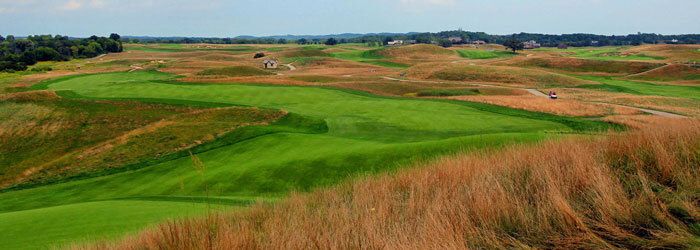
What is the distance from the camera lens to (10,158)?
31.0m

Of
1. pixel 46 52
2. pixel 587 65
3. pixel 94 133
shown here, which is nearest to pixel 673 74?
pixel 587 65

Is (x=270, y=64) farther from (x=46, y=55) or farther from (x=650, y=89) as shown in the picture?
(x=650, y=89)

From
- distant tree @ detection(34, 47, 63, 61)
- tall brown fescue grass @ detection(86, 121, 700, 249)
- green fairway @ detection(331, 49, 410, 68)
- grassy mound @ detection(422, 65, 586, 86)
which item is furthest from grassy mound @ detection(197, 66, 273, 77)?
tall brown fescue grass @ detection(86, 121, 700, 249)

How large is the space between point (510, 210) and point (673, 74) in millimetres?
86840

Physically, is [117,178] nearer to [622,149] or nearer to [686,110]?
[622,149]

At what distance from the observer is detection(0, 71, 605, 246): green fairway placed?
16592 millimetres

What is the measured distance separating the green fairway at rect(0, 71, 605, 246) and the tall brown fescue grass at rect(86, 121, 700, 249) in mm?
1394

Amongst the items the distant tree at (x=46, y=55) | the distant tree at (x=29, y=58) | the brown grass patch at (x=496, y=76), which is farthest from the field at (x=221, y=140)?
the distant tree at (x=46, y=55)

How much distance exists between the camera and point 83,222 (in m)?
11.8

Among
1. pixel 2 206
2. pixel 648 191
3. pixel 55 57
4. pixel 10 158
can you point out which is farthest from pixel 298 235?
pixel 55 57

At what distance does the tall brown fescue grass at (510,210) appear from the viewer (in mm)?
6547

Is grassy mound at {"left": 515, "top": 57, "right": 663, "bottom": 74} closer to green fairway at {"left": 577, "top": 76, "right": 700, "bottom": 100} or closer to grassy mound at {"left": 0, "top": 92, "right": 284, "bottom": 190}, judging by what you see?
green fairway at {"left": 577, "top": 76, "right": 700, "bottom": 100}

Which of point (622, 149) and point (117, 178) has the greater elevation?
point (622, 149)

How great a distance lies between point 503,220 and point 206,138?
2674 centimetres
